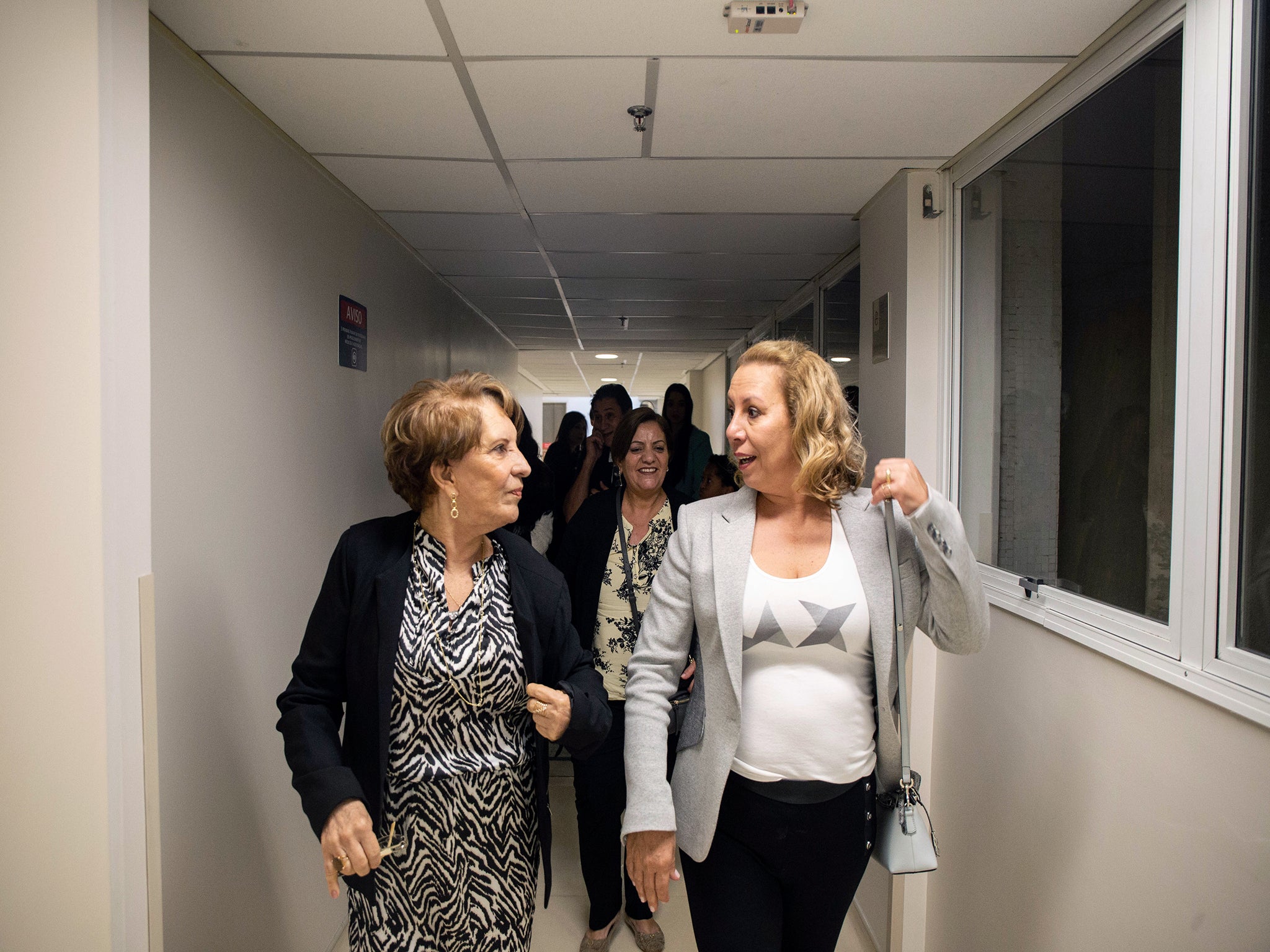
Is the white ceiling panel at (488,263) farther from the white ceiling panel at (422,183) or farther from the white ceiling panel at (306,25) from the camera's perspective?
the white ceiling panel at (306,25)

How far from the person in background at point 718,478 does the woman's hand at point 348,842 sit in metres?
3.00

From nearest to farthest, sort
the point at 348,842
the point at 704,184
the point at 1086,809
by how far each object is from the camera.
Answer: the point at 348,842, the point at 1086,809, the point at 704,184

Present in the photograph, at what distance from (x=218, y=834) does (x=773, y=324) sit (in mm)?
4733

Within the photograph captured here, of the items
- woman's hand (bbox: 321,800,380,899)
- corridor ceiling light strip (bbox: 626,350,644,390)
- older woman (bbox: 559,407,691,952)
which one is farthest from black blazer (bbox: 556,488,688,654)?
corridor ceiling light strip (bbox: 626,350,644,390)

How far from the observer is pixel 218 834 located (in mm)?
1889

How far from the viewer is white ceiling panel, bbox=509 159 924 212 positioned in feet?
8.38

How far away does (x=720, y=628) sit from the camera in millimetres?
1368

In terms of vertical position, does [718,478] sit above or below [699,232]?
A: below

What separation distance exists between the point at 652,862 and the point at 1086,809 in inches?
39.7

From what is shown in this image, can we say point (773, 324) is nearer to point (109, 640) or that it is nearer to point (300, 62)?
point (300, 62)

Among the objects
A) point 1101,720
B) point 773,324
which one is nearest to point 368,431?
point 1101,720

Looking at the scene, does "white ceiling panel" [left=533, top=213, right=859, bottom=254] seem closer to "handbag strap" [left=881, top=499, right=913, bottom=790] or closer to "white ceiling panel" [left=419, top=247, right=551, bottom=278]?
"white ceiling panel" [left=419, top=247, right=551, bottom=278]

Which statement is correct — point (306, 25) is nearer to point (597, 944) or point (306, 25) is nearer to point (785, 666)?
point (785, 666)

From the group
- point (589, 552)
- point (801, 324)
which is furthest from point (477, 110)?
point (801, 324)
